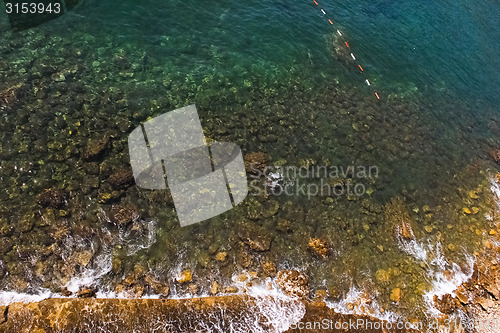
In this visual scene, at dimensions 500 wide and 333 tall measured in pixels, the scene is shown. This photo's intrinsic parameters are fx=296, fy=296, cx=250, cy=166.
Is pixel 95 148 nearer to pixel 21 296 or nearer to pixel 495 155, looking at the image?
pixel 21 296

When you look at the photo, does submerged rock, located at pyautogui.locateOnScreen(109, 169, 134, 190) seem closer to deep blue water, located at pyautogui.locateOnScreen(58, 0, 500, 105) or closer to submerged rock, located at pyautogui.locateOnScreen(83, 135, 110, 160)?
submerged rock, located at pyautogui.locateOnScreen(83, 135, 110, 160)

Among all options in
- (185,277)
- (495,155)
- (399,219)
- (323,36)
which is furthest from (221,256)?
(495,155)

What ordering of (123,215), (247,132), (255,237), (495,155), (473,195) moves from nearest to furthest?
1. (123,215)
2. (255,237)
3. (247,132)
4. (473,195)
5. (495,155)

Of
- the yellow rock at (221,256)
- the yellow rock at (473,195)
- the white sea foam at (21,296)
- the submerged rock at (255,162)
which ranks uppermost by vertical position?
the yellow rock at (473,195)

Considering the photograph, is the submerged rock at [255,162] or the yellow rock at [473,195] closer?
the submerged rock at [255,162]

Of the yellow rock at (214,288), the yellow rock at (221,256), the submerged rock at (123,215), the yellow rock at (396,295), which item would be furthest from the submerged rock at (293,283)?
the submerged rock at (123,215)

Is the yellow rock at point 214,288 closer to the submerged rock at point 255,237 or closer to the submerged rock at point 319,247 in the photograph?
the submerged rock at point 255,237

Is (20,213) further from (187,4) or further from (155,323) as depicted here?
(187,4)

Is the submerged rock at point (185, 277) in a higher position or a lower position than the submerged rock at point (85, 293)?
higher
